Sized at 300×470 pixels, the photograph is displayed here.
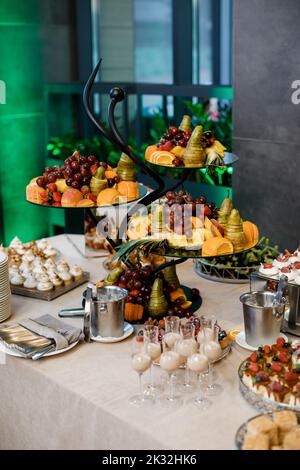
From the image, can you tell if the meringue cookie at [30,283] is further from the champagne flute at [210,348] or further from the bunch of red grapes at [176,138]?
the champagne flute at [210,348]

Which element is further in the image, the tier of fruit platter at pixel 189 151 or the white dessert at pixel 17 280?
the white dessert at pixel 17 280

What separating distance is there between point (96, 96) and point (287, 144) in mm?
2466

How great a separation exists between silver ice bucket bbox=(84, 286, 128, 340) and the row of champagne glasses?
0.86 ft

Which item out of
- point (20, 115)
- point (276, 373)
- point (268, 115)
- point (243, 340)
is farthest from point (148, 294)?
point (20, 115)

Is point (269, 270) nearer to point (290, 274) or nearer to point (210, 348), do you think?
point (290, 274)

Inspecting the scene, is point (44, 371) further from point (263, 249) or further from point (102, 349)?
point (263, 249)

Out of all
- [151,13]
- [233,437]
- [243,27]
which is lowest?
[233,437]

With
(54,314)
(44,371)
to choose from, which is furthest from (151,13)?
(44,371)

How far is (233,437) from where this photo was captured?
158cm

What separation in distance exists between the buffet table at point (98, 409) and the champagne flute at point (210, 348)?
3 cm

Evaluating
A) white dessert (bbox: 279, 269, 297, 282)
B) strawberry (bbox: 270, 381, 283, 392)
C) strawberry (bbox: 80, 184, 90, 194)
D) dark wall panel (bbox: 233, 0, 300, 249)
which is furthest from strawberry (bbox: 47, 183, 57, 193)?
dark wall panel (bbox: 233, 0, 300, 249)

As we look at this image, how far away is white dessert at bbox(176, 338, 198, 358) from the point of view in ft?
5.83

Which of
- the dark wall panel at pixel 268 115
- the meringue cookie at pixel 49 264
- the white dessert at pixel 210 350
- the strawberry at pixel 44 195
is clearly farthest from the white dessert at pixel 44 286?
the dark wall panel at pixel 268 115

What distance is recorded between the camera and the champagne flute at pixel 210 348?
1782mm
